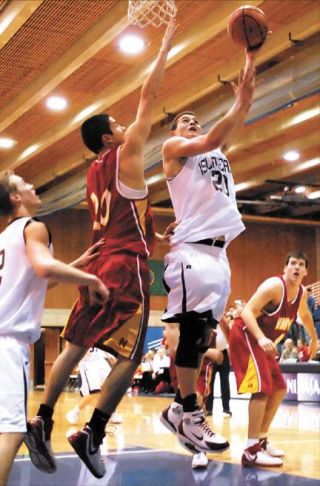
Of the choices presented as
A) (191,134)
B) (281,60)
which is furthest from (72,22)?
(191,134)

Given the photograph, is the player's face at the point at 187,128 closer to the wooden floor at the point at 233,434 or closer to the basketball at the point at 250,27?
the basketball at the point at 250,27

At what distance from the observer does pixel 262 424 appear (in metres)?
7.79

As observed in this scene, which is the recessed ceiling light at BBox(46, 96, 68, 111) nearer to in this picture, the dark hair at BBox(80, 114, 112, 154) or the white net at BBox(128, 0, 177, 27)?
the white net at BBox(128, 0, 177, 27)

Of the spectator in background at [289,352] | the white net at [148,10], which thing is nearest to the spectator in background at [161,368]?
the spectator in background at [289,352]

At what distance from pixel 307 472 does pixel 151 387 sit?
13.4m

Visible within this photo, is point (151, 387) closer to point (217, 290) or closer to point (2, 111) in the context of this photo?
point (2, 111)

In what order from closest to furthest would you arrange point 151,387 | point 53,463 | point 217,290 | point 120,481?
1. point 53,463
2. point 217,290
3. point 120,481
4. point 151,387

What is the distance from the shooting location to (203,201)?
4.30 meters

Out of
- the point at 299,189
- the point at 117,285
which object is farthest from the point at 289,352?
the point at 117,285

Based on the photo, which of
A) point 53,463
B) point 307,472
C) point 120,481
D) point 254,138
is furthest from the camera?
point 254,138

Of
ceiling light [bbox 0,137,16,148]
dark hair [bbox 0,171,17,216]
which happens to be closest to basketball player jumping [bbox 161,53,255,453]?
dark hair [bbox 0,171,17,216]

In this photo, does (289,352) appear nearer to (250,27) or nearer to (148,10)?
(148,10)

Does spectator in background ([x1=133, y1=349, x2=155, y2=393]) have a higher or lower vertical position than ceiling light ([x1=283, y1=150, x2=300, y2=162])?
lower

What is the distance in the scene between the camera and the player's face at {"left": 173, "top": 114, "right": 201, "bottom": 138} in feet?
14.8
